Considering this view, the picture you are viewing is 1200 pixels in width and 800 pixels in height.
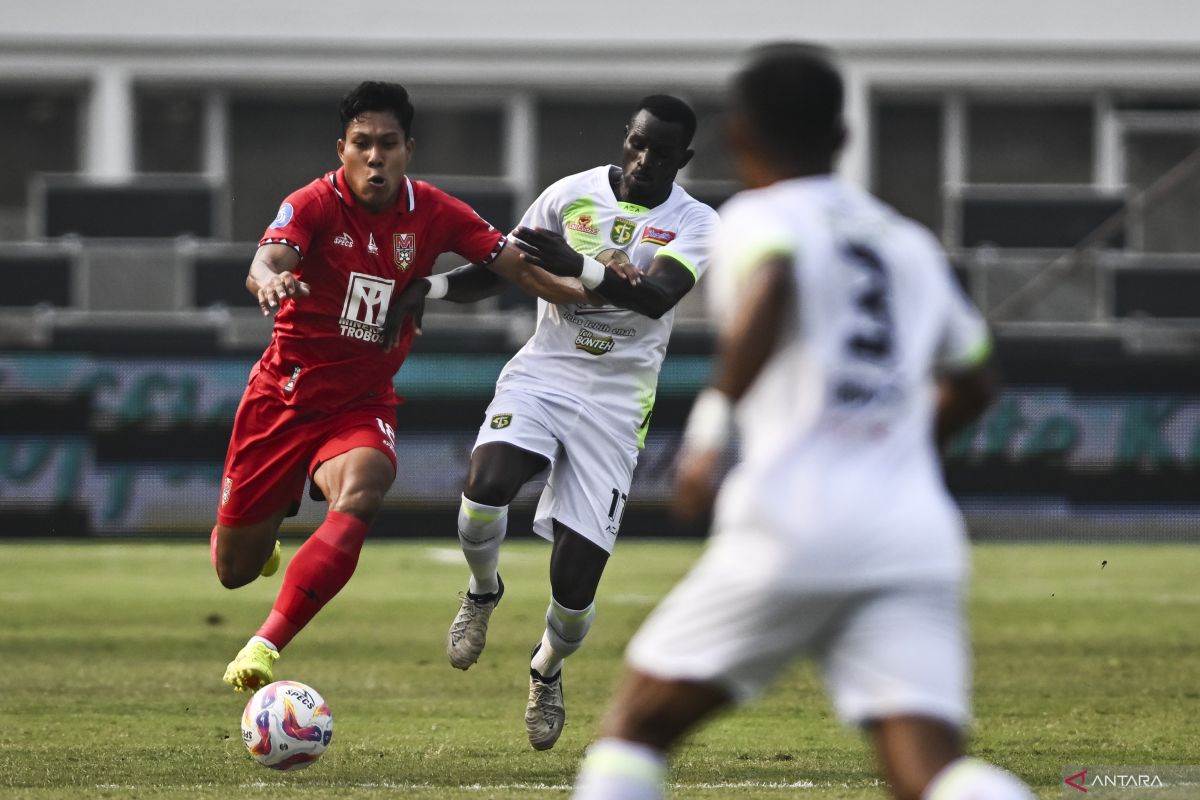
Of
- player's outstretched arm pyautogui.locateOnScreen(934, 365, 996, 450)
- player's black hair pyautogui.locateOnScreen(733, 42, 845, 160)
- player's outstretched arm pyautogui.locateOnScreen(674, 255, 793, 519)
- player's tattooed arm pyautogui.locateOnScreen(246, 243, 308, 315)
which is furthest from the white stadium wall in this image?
player's outstretched arm pyautogui.locateOnScreen(674, 255, 793, 519)

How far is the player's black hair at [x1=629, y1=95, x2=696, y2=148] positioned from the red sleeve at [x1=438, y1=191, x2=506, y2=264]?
2.52 feet

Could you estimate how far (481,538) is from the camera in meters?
8.17

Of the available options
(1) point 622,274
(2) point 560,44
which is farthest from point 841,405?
(2) point 560,44

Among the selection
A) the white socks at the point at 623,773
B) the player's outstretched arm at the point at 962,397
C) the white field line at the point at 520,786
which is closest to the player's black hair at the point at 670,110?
the white field line at the point at 520,786

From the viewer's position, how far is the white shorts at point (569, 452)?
8250mm

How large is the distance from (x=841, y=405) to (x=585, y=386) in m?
4.35

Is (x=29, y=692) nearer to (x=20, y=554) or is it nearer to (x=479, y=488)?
(x=479, y=488)

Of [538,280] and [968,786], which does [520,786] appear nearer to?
[538,280]

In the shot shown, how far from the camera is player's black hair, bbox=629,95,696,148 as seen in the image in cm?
825

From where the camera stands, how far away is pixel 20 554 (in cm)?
1742

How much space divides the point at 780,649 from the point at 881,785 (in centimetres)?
292

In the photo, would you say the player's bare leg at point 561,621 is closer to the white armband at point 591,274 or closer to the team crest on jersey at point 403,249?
the white armband at point 591,274

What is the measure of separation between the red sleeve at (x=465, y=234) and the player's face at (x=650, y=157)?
2.01 ft

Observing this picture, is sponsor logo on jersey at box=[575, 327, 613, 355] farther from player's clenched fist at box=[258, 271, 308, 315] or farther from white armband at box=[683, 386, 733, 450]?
white armband at box=[683, 386, 733, 450]
